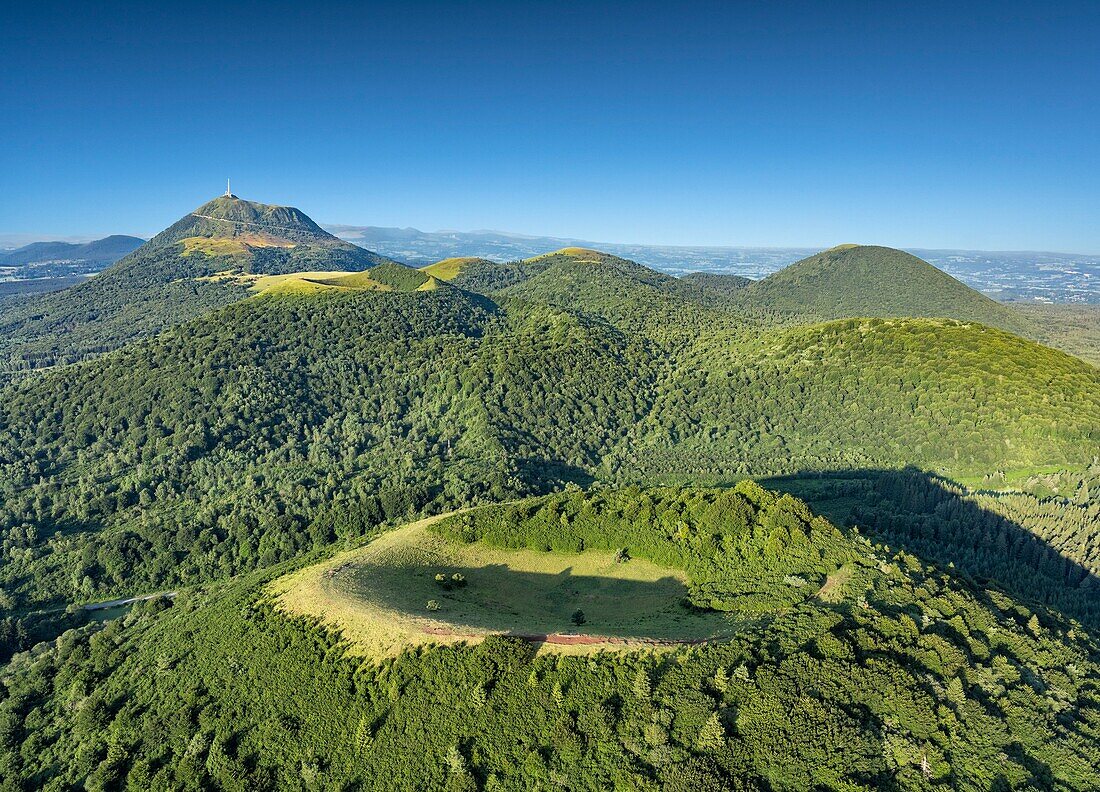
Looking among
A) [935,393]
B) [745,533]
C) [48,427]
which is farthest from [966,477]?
[48,427]

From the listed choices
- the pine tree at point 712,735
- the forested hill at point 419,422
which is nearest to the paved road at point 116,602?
the forested hill at point 419,422

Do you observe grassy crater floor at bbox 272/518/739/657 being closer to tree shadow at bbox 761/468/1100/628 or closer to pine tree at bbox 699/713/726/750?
pine tree at bbox 699/713/726/750

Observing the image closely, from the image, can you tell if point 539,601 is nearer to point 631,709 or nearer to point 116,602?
point 631,709

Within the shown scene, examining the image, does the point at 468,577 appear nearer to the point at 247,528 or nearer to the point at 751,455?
the point at 247,528

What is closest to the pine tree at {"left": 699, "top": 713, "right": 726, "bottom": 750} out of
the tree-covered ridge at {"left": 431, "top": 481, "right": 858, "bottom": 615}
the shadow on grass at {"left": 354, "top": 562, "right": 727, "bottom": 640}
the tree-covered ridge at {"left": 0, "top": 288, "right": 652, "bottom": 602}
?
the shadow on grass at {"left": 354, "top": 562, "right": 727, "bottom": 640}

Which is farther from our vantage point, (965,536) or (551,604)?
(965,536)

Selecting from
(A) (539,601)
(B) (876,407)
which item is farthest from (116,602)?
(B) (876,407)

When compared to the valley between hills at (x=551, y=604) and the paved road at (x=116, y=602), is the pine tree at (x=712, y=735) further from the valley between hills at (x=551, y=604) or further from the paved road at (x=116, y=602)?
the paved road at (x=116, y=602)
